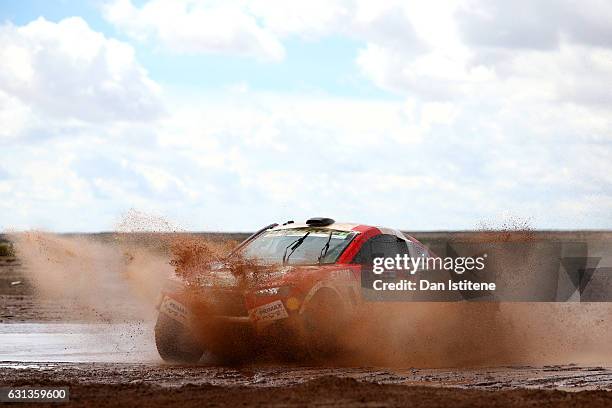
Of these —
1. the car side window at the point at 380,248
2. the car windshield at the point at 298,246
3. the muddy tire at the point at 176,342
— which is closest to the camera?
the muddy tire at the point at 176,342

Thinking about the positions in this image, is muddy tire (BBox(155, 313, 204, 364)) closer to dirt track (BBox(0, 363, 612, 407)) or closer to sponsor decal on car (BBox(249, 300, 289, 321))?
dirt track (BBox(0, 363, 612, 407))

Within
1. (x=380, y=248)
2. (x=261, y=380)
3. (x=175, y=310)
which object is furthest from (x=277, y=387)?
(x=380, y=248)

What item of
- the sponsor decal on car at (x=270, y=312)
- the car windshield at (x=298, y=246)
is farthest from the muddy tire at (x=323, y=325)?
the car windshield at (x=298, y=246)

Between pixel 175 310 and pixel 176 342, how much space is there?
0.49 m

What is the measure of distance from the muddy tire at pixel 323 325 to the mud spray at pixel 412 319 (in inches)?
5.7

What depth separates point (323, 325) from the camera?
39.6 ft

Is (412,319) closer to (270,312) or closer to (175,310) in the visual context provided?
(270,312)

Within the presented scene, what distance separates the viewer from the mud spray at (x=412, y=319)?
494 inches

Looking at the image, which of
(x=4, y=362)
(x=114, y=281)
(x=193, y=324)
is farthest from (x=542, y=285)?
(x=114, y=281)

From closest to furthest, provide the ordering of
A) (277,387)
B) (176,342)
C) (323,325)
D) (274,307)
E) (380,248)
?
1. (277,387)
2. (274,307)
3. (323,325)
4. (176,342)
5. (380,248)

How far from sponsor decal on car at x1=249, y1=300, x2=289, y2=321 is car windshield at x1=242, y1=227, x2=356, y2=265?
86 cm

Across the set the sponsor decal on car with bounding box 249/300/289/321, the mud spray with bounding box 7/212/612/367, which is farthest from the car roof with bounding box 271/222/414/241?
the sponsor decal on car with bounding box 249/300/289/321

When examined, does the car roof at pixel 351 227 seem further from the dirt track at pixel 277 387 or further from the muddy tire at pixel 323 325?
the dirt track at pixel 277 387

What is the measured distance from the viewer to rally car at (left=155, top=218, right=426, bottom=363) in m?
11.8
